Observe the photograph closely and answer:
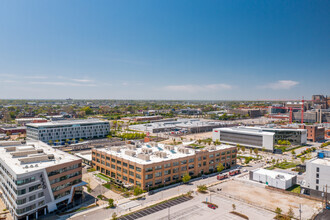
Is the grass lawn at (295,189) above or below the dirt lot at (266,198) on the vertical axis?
below

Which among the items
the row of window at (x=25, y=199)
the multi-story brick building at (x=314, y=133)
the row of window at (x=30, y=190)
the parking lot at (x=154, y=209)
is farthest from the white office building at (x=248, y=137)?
the row of window at (x=30, y=190)

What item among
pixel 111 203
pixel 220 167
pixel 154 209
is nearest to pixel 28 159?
pixel 111 203

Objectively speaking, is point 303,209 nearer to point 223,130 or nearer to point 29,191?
point 29,191

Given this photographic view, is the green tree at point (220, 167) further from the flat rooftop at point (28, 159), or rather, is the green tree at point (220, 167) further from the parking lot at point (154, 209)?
the flat rooftop at point (28, 159)

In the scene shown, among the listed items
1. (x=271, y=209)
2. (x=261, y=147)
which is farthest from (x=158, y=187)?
(x=261, y=147)

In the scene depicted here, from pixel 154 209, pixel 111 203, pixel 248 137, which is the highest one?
pixel 248 137

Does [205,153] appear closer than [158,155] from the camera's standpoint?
No

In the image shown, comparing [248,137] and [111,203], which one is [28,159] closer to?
[111,203]
